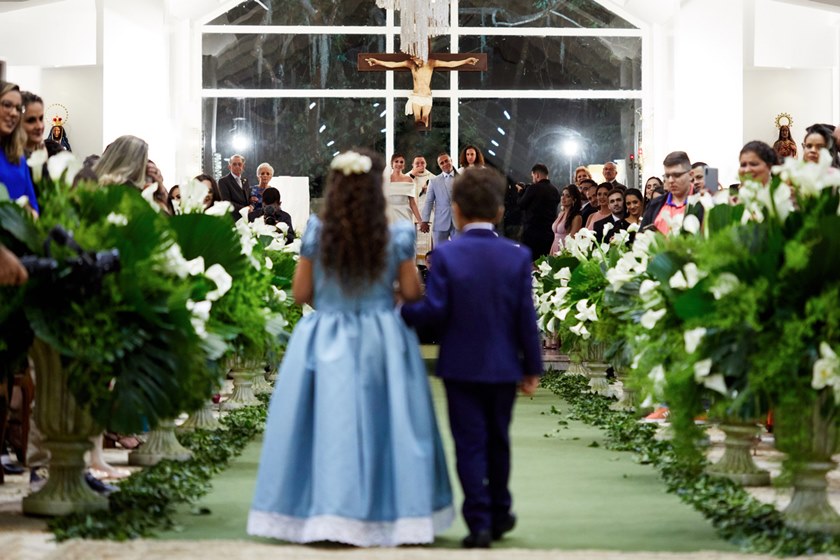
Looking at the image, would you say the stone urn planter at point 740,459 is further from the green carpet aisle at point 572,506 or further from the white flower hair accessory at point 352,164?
the white flower hair accessory at point 352,164

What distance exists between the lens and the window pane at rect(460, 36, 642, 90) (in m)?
21.8

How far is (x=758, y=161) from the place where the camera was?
659 centimetres

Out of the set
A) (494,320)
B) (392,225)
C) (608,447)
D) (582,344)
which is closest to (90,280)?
(392,225)

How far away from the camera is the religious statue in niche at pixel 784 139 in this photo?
17.3m

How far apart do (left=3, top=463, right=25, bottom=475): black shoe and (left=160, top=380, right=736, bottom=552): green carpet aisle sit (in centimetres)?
89

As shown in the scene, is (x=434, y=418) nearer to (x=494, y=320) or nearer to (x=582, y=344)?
(x=494, y=320)

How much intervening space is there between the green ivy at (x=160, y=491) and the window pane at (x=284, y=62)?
13957 mm

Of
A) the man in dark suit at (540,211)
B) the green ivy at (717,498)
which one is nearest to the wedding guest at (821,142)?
the green ivy at (717,498)

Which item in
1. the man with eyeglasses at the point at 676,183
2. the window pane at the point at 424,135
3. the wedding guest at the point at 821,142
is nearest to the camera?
the wedding guest at the point at 821,142

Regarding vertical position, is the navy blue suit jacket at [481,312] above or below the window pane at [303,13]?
below

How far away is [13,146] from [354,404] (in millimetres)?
2380

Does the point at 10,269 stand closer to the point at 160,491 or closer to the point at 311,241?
the point at 311,241

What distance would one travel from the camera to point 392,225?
486 centimetres

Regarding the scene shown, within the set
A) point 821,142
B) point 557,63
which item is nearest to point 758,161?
point 821,142
